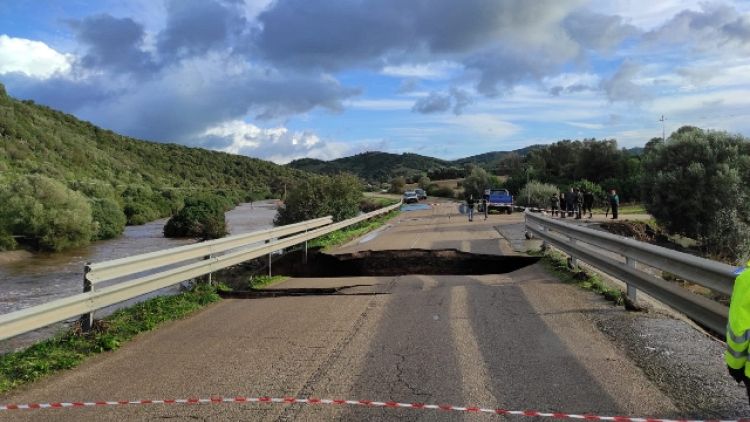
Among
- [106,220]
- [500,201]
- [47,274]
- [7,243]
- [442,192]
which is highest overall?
[442,192]

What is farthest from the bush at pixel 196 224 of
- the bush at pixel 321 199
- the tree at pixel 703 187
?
the tree at pixel 703 187

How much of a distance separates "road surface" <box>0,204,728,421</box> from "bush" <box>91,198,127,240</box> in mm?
34350

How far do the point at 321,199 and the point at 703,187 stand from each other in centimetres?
1743

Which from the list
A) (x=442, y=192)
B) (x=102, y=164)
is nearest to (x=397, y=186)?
(x=442, y=192)

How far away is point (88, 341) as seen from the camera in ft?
21.5

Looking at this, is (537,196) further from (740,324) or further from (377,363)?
(740,324)

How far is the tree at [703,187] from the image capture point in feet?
74.7

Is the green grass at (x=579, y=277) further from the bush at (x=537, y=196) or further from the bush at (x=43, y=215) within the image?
the bush at (x=537, y=196)

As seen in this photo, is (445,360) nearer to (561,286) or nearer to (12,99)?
(561,286)

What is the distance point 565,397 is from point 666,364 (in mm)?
1293

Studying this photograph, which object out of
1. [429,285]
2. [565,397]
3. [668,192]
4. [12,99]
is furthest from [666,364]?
[12,99]

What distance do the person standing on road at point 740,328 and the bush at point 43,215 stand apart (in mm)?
35101

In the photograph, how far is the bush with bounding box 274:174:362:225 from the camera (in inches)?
1157

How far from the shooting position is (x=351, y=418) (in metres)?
4.09
